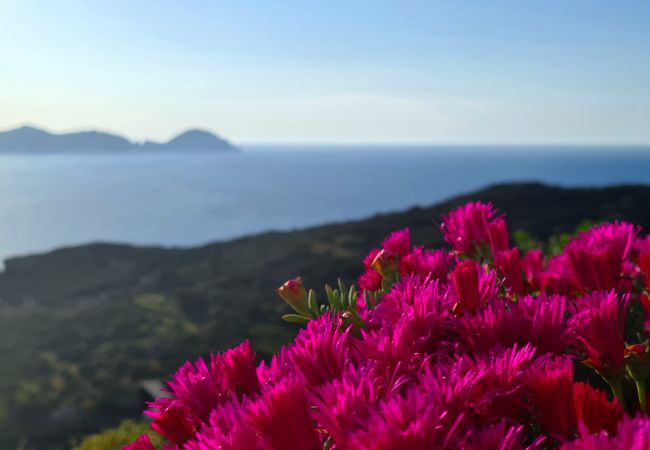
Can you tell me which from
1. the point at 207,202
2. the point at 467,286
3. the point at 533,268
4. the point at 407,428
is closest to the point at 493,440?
the point at 407,428

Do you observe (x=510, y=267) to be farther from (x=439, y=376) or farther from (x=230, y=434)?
(x=230, y=434)

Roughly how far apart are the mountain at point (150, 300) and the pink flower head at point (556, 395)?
2.01 m

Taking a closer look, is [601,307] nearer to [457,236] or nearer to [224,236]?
[457,236]

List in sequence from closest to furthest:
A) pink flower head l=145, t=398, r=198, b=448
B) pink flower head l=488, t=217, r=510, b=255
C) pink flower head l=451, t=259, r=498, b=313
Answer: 1. pink flower head l=145, t=398, r=198, b=448
2. pink flower head l=451, t=259, r=498, b=313
3. pink flower head l=488, t=217, r=510, b=255

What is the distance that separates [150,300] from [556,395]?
16714mm

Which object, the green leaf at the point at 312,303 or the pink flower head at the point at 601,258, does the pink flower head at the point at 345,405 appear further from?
the pink flower head at the point at 601,258

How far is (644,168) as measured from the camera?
193 metres

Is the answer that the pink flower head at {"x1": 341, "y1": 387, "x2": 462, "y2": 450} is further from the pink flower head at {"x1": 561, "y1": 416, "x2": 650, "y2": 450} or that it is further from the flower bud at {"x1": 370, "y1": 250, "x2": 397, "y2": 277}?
the flower bud at {"x1": 370, "y1": 250, "x2": 397, "y2": 277}

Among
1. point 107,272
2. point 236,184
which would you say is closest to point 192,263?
point 107,272

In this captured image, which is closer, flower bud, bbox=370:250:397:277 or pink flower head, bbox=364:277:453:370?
Result: pink flower head, bbox=364:277:453:370

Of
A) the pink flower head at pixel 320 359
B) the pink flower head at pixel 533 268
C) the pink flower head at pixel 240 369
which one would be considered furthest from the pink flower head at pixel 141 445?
the pink flower head at pixel 533 268

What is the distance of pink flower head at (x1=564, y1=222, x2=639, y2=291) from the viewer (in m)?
1.77

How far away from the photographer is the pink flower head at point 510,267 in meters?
1.91

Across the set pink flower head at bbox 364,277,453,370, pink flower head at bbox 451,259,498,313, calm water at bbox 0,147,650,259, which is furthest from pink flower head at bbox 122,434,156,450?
calm water at bbox 0,147,650,259
